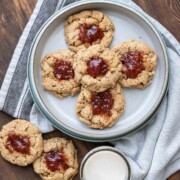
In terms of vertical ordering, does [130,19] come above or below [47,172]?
above

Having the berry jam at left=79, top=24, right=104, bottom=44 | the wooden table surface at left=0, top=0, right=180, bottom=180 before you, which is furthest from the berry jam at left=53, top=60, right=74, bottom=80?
the wooden table surface at left=0, top=0, right=180, bottom=180

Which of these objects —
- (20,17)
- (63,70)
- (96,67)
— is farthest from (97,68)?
(20,17)

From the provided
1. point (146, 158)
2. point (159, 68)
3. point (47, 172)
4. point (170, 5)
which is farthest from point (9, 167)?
point (170, 5)

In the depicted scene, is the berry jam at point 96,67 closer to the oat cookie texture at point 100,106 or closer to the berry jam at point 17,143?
the oat cookie texture at point 100,106

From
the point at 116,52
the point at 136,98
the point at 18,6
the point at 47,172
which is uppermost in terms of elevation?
the point at 18,6

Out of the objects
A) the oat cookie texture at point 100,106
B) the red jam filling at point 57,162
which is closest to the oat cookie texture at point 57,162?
the red jam filling at point 57,162

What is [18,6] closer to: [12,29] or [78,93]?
[12,29]
